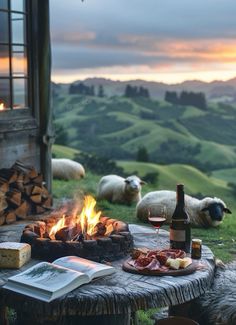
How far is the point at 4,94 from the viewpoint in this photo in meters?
7.63

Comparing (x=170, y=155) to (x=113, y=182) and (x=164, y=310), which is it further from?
(x=164, y=310)

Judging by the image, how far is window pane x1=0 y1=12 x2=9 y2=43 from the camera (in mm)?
7543

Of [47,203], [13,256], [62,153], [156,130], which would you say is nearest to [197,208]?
[47,203]

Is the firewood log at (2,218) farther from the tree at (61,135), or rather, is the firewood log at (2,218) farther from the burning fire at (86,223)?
the tree at (61,135)

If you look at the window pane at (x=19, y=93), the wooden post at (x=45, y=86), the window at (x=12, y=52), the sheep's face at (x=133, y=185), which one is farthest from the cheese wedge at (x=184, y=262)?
the sheep's face at (x=133, y=185)

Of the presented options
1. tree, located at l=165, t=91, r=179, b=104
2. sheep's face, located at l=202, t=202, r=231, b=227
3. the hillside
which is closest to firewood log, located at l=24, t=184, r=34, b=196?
sheep's face, located at l=202, t=202, r=231, b=227

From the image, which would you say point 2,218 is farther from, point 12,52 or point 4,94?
point 12,52

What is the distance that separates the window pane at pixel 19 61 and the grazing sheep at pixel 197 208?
8.22ft

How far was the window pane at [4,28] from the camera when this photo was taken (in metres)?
7.54

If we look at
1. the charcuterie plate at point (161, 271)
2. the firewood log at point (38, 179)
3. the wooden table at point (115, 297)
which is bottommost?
the firewood log at point (38, 179)

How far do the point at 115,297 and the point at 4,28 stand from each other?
198 inches

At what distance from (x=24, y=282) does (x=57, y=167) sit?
28.7ft

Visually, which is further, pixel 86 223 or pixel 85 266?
pixel 86 223

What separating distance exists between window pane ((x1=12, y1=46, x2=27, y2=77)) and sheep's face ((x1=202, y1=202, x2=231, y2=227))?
3085mm
